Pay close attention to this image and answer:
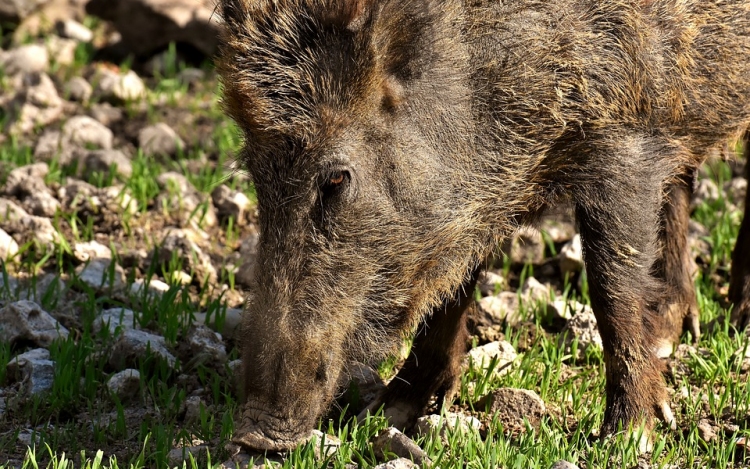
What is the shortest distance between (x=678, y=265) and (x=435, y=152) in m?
2.05

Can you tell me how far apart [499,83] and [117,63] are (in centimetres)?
517

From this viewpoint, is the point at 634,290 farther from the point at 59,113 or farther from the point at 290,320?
the point at 59,113

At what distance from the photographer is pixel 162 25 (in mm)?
8547

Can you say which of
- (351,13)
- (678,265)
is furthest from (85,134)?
(678,265)

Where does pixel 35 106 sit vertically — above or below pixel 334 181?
below

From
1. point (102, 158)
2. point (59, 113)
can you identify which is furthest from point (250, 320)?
point (59, 113)

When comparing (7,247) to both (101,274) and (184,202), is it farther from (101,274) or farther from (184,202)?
(184,202)

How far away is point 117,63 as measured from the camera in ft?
28.5

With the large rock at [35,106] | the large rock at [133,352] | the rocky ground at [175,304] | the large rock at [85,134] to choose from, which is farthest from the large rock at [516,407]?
the large rock at [35,106]

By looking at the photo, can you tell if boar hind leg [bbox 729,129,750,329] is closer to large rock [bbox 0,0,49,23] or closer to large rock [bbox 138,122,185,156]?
large rock [bbox 138,122,185,156]

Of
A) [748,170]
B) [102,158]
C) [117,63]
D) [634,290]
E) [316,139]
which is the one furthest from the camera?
[117,63]

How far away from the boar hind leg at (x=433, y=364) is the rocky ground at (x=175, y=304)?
0.13 meters

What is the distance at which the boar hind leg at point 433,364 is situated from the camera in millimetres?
4816

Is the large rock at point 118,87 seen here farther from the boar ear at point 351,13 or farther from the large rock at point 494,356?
the boar ear at point 351,13
